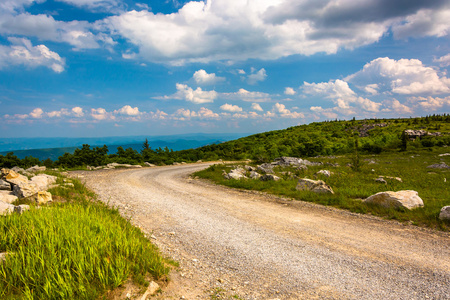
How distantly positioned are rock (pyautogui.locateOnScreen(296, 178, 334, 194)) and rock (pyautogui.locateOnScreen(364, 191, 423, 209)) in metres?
2.68

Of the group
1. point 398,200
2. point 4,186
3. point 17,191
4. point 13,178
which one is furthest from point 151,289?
point 13,178

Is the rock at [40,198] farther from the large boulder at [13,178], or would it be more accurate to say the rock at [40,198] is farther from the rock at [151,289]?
the rock at [151,289]

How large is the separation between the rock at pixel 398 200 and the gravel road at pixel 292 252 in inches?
59.7

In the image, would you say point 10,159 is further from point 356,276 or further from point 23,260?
point 356,276

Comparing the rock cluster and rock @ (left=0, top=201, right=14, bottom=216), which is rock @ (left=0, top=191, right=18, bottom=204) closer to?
the rock cluster

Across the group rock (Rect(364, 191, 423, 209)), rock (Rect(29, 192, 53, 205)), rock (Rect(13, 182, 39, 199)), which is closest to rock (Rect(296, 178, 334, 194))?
rock (Rect(364, 191, 423, 209))

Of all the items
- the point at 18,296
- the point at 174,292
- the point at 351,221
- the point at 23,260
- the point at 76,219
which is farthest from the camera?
the point at 351,221

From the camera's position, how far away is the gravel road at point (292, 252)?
16.0 ft

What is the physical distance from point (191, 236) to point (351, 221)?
6.63m

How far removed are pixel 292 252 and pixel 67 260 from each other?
5466mm

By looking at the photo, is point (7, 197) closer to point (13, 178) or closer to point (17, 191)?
point (17, 191)

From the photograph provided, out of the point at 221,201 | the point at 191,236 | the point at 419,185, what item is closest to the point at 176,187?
the point at 221,201

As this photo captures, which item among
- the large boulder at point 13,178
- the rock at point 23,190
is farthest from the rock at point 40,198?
the large boulder at point 13,178

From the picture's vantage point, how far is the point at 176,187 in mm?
16969
